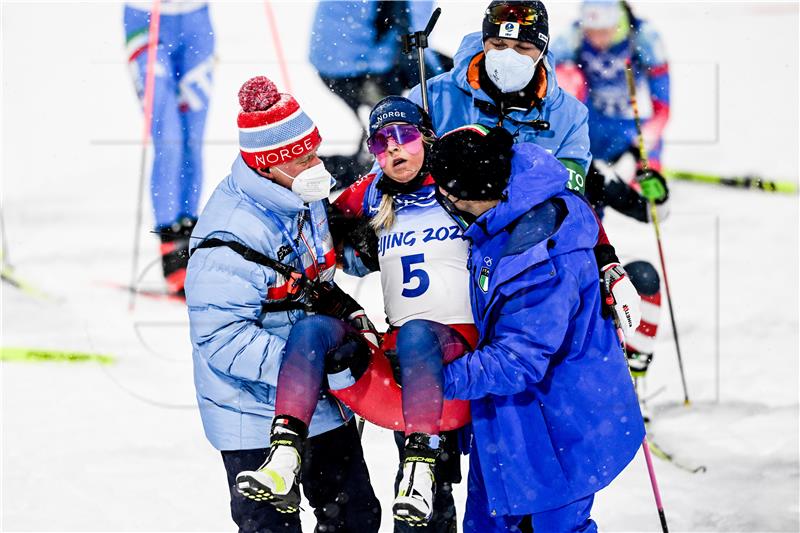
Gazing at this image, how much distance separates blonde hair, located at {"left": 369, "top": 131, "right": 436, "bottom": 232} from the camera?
3.02m

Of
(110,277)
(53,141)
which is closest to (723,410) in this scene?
(110,277)

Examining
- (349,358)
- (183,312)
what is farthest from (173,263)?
(349,358)

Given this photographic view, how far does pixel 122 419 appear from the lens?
225 inches

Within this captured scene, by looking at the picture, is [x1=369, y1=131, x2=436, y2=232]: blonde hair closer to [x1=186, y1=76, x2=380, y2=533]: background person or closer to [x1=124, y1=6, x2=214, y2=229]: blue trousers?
[x1=186, y1=76, x2=380, y2=533]: background person

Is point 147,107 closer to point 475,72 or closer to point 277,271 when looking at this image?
point 475,72

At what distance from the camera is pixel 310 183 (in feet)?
9.45

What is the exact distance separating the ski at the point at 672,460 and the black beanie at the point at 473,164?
2927 mm

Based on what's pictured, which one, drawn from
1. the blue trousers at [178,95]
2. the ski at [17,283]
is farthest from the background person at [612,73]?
the ski at [17,283]

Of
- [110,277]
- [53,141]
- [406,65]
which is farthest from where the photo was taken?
[53,141]

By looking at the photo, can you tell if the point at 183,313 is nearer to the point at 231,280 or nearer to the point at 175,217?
the point at 175,217

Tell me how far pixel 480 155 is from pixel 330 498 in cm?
128

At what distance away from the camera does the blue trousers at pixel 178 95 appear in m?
7.23

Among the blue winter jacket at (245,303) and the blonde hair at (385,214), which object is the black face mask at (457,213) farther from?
the blue winter jacket at (245,303)

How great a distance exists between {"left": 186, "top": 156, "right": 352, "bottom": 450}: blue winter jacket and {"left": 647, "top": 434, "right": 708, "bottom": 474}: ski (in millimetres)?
2607
